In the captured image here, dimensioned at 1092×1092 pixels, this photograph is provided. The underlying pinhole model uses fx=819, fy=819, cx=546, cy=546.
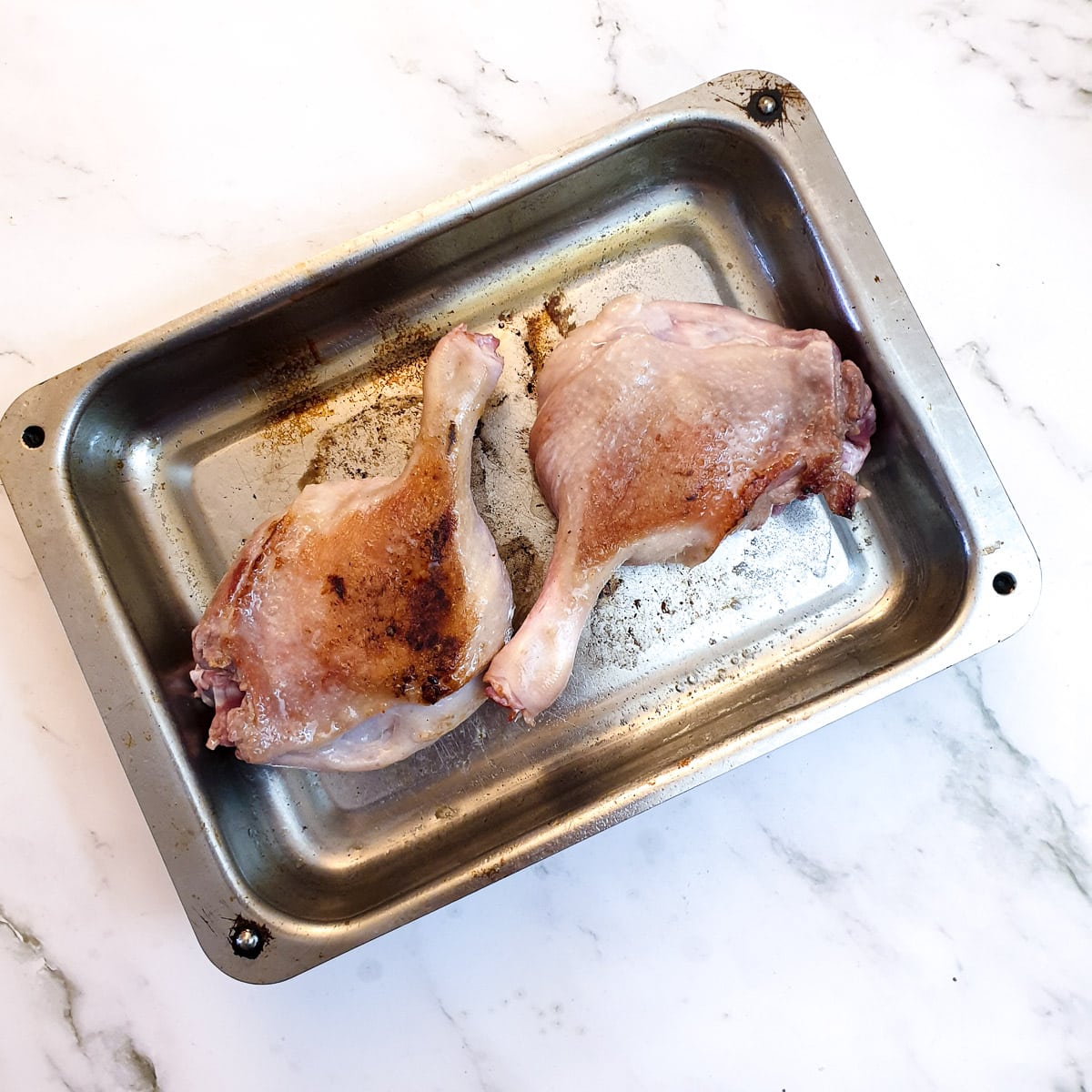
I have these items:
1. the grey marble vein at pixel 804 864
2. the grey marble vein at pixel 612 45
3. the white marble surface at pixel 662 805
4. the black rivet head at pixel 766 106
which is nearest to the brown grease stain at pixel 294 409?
the white marble surface at pixel 662 805

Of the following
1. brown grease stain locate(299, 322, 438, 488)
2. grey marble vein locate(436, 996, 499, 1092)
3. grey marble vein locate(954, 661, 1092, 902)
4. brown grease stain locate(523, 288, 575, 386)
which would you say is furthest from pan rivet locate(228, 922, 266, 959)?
grey marble vein locate(954, 661, 1092, 902)

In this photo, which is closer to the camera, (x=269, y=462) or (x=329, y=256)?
(x=329, y=256)

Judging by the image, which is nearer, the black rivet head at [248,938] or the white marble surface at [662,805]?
the black rivet head at [248,938]

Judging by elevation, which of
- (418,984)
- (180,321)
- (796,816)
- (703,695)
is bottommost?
(418,984)

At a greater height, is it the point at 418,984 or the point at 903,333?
the point at 903,333

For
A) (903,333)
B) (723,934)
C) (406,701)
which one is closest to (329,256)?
(406,701)

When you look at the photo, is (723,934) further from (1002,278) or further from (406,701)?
(1002,278)

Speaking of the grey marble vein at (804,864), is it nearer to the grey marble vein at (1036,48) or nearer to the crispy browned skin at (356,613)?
the crispy browned skin at (356,613)
